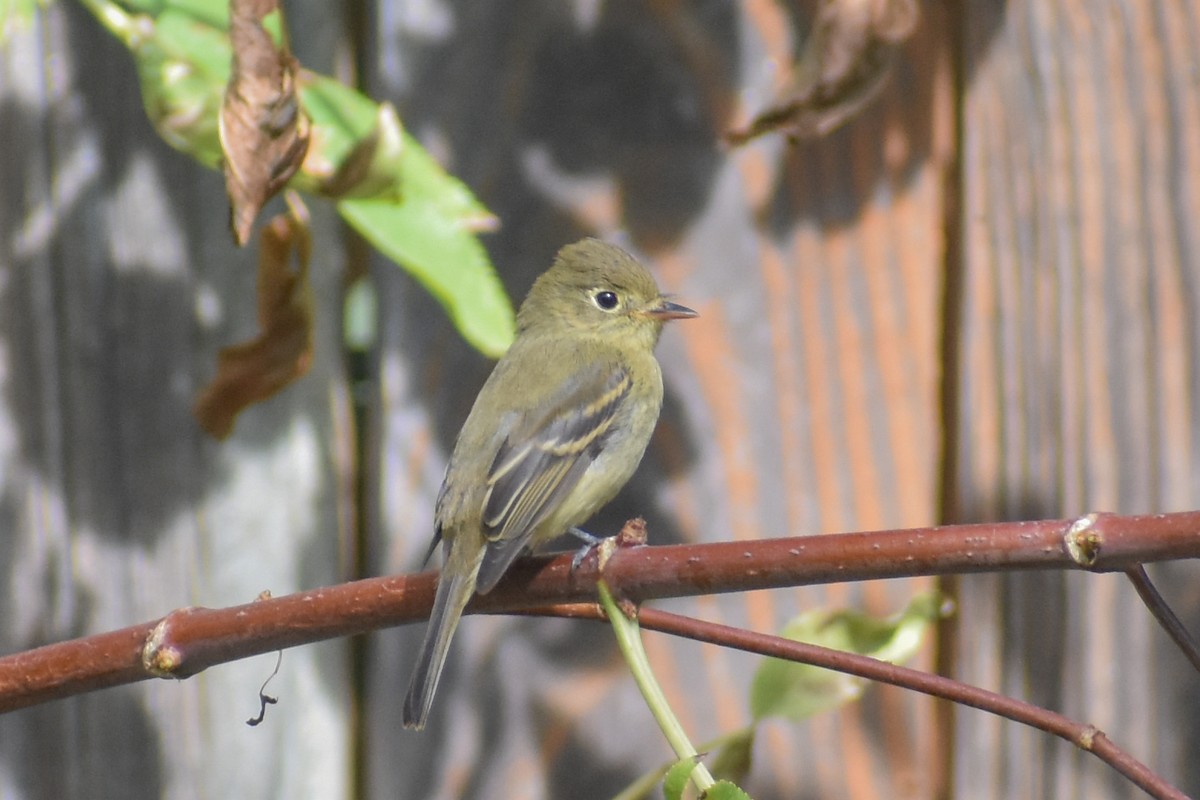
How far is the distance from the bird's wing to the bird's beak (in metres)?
0.31

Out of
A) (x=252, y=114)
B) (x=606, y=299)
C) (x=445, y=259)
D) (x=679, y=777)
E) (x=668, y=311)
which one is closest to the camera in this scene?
(x=679, y=777)

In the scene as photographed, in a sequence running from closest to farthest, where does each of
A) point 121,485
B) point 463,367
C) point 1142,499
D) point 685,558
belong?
point 685,558 < point 1142,499 < point 121,485 < point 463,367

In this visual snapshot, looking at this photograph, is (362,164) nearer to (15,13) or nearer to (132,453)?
(15,13)

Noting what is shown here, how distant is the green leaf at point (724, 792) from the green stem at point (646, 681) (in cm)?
6

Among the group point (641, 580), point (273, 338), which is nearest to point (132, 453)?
point (273, 338)

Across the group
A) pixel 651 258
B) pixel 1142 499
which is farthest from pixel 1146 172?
pixel 651 258

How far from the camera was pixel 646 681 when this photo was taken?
1.49 m

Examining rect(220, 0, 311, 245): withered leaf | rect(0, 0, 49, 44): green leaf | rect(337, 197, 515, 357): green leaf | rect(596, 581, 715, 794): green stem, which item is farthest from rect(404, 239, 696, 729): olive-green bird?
rect(0, 0, 49, 44): green leaf

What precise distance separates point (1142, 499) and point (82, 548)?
1829 millimetres

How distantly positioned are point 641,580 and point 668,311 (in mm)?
1091

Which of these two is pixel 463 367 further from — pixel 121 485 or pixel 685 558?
pixel 685 558

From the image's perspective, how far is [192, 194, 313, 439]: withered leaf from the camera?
2.07m

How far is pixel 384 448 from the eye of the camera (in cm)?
237

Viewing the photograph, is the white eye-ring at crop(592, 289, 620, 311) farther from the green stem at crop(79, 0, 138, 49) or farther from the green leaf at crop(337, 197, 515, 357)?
the green stem at crop(79, 0, 138, 49)
